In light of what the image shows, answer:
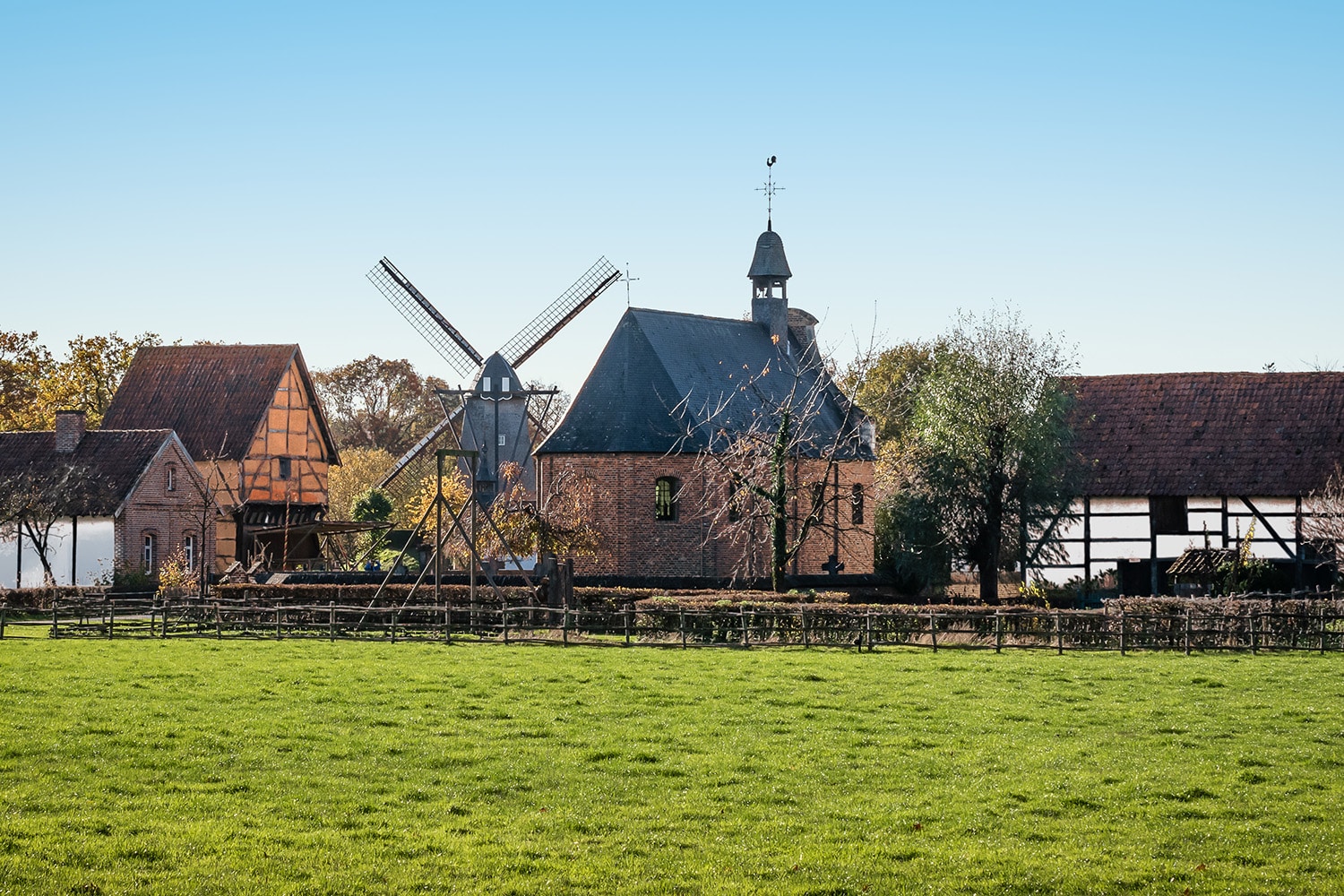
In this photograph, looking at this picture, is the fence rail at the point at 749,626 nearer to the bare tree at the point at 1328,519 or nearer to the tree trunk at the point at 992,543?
the bare tree at the point at 1328,519

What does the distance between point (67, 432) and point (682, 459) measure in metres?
17.6

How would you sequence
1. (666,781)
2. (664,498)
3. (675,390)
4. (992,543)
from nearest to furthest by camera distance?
(666,781), (992,543), (664,498), (675,390)

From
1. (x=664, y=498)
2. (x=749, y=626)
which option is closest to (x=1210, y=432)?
(x=664, y=498)

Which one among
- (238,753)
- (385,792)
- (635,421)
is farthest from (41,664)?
(635,421)

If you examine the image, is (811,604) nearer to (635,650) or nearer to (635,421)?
(635,650)

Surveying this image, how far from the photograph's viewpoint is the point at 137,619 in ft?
103

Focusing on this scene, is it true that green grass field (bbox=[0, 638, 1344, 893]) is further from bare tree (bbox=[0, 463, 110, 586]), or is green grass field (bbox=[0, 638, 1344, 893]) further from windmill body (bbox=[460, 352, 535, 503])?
windmill body (bbox=[460, 352, 535, 503])

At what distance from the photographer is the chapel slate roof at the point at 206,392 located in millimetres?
48000

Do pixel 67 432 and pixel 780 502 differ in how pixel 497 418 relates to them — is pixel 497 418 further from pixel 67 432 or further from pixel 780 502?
pixel 780 502

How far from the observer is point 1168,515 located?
37.7m

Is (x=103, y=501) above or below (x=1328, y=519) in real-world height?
above

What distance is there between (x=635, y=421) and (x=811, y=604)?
14.0 m

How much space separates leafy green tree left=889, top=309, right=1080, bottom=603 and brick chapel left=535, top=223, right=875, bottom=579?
7.33 ft

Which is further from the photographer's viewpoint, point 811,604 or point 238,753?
point 811,604
